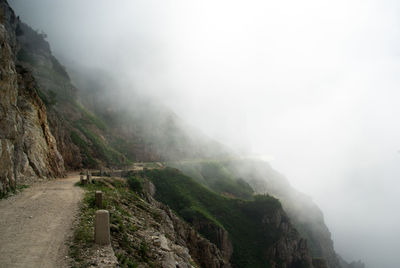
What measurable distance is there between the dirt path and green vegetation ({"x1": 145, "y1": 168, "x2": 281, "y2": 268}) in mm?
45518

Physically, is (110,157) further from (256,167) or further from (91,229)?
(256,167)

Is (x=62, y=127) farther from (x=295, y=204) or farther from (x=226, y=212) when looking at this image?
(x=295, y=204)

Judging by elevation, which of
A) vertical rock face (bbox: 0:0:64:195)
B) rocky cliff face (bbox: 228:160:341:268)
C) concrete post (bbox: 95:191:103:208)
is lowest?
rocky cliff face (bbox: 228:160:341:268)

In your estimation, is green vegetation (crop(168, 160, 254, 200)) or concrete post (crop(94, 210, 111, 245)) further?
green vegetation (crop(168, 160, 254, 200))

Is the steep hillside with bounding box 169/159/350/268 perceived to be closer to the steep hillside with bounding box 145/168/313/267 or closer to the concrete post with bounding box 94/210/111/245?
the steep hillside with bounding box 145/168/313/267

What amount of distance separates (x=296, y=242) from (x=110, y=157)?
62945 mm

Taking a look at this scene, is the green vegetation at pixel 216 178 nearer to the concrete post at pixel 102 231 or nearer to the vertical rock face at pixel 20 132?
the vertical rock face at pixel 20 132

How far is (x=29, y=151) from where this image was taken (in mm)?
27734

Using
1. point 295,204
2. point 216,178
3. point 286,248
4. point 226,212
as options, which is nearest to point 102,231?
point 226,212

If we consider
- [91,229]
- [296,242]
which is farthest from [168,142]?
[91,229]

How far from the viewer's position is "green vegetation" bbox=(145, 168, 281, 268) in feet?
189

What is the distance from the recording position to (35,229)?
10445 mm

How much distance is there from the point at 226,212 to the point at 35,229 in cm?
6203

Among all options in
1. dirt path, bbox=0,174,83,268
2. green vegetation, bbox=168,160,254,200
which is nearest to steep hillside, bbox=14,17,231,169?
green vegetation, bbox=168,160,254,200
